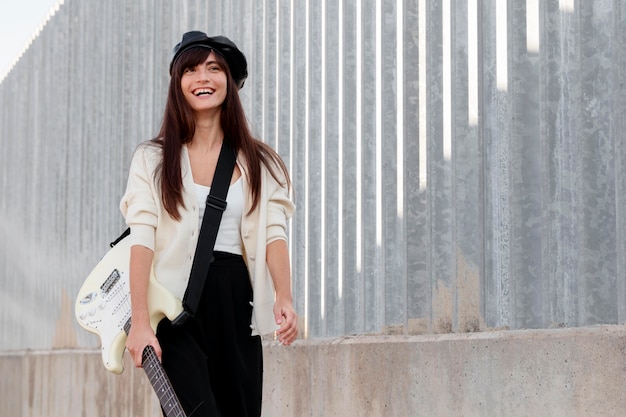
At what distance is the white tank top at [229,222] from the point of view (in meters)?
4.49

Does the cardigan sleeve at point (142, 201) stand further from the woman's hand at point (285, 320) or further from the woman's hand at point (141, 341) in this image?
the woman's hand at point (285, 320)

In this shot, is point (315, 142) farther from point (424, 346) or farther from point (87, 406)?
point (87, 406)

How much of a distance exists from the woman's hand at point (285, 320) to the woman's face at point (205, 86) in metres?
0.69

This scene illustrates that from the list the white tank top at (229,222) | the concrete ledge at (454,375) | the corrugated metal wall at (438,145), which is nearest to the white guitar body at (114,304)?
the white tank top at (229,222)

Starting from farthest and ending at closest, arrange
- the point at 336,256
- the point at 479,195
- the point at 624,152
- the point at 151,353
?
the point at 336,256 < the point at 479,195 < the point at 624,152 < the point at 151,353

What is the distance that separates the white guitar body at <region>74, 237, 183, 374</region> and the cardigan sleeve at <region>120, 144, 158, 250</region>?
127mm

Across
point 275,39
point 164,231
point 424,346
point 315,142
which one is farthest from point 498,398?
point 275,39

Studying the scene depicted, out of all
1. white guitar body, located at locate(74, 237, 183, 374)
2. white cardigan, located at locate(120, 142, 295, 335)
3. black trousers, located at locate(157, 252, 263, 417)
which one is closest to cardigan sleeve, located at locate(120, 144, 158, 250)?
white cardigan, located at locate(120, 142, 295, 335)

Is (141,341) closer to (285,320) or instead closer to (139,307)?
(139,307)

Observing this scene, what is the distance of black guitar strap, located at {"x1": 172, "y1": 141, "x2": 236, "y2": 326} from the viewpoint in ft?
14.3

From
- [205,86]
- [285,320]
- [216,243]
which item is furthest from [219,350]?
[205,86]

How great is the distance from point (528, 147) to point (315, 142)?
223cm

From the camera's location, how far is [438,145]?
19.7 feet

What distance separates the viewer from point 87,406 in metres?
10.7
